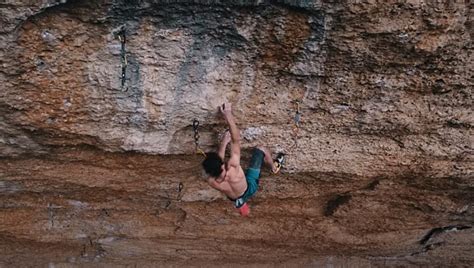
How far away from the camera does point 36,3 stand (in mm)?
2838

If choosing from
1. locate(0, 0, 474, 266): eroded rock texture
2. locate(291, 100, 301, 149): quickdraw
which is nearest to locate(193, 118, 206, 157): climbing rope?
locate(0, 0, 474, 266): eroded rock texture

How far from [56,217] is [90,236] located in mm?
411

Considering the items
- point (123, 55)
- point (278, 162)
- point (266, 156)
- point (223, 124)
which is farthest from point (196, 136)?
point (123, 55)

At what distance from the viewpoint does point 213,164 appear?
12.5 feet

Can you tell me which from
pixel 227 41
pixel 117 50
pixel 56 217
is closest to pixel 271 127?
pixel 227 41

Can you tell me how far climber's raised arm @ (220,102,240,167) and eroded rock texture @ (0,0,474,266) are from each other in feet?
0.17

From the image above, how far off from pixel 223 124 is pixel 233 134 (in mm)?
118

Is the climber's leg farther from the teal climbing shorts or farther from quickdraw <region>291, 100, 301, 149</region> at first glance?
quickdraw <region>291, 100, 301, 149</region>

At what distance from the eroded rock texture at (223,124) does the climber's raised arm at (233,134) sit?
51 millimetres

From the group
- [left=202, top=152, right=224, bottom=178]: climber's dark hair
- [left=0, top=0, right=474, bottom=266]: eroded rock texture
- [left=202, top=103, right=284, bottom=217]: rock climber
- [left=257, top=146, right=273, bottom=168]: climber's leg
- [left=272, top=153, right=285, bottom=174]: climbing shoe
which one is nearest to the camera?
[left=0, top=0, right=474, bottom=266]: eroded rock texture

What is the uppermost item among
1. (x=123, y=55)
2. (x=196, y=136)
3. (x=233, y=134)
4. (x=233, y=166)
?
(x=123, y=55)

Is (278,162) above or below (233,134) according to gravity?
below

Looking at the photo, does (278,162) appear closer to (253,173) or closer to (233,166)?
(253,173)

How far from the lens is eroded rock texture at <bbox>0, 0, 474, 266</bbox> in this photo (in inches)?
121
